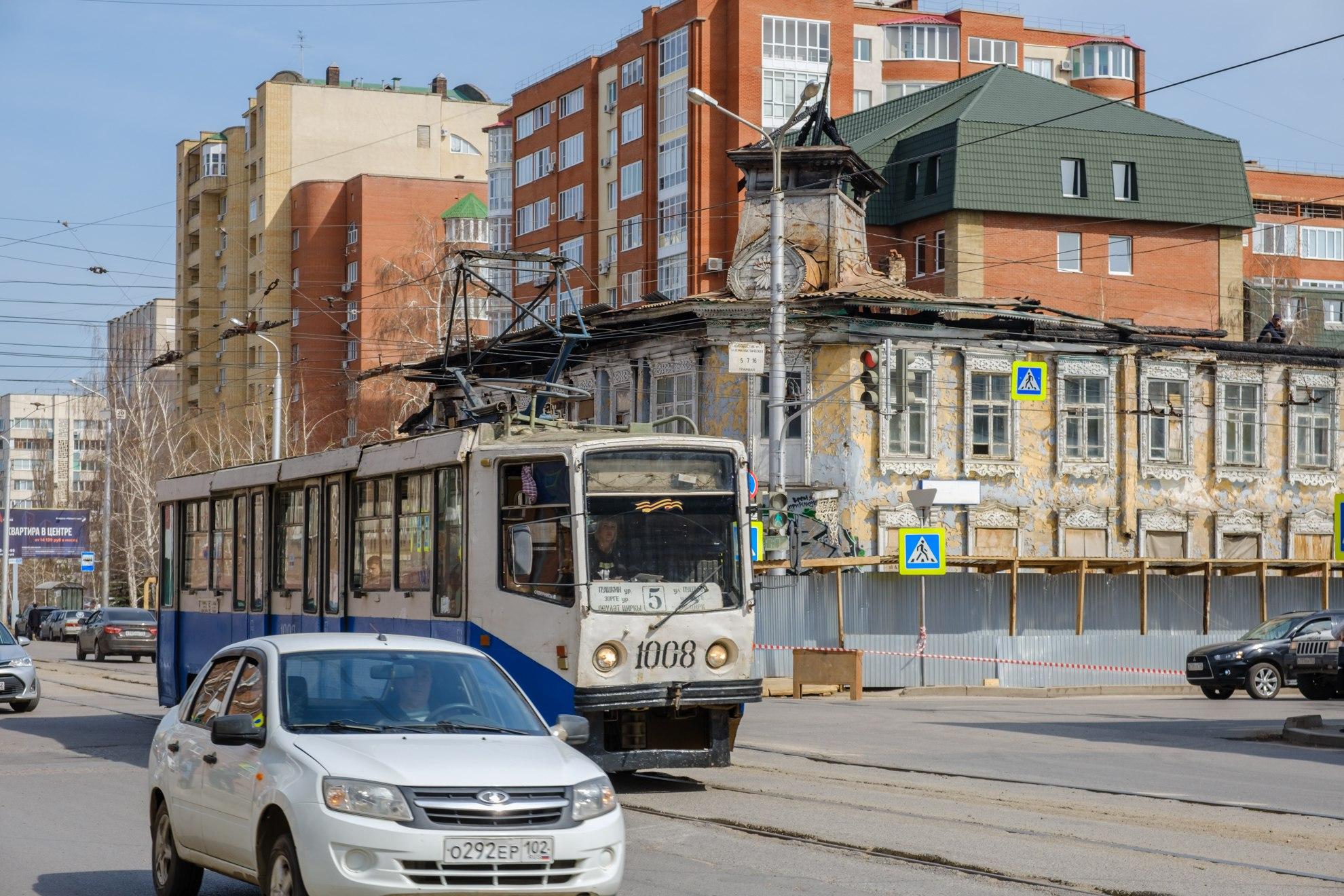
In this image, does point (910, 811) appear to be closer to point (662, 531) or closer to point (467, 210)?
point (662, 531)

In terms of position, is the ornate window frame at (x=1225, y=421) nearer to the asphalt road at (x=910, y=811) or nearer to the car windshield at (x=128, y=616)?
the asphalt road at (x=910, y=811)

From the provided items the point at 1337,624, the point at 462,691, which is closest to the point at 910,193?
the point at 1337,624

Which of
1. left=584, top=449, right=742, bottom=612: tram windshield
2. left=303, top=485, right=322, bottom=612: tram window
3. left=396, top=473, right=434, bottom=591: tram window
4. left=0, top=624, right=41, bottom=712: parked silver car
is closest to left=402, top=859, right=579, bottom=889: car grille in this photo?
left=584, top=449, right=742, bottom=612: tram windshield

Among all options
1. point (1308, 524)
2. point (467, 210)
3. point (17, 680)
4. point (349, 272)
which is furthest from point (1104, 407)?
point (349, 272)

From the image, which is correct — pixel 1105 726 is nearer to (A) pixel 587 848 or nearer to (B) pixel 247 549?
(B) pixel 247 549

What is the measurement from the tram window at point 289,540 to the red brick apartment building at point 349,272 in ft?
209

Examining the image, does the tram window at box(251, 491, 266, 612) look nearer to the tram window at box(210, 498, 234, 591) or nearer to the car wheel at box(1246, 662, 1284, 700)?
the tram window at box(210, 498, 234, 591)

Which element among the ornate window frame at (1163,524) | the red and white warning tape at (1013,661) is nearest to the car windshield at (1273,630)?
the red and white warning tape at (1013,661)

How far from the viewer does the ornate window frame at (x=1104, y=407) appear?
4569 cm

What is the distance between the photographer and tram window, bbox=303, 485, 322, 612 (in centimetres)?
1916

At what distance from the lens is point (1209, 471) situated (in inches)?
1876

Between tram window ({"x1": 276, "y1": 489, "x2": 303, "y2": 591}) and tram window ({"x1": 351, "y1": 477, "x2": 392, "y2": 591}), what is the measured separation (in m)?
1.43

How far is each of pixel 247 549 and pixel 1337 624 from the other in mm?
20402

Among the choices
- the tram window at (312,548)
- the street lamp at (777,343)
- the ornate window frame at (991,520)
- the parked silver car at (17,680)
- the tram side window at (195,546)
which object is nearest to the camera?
the tram window at (312,548)
